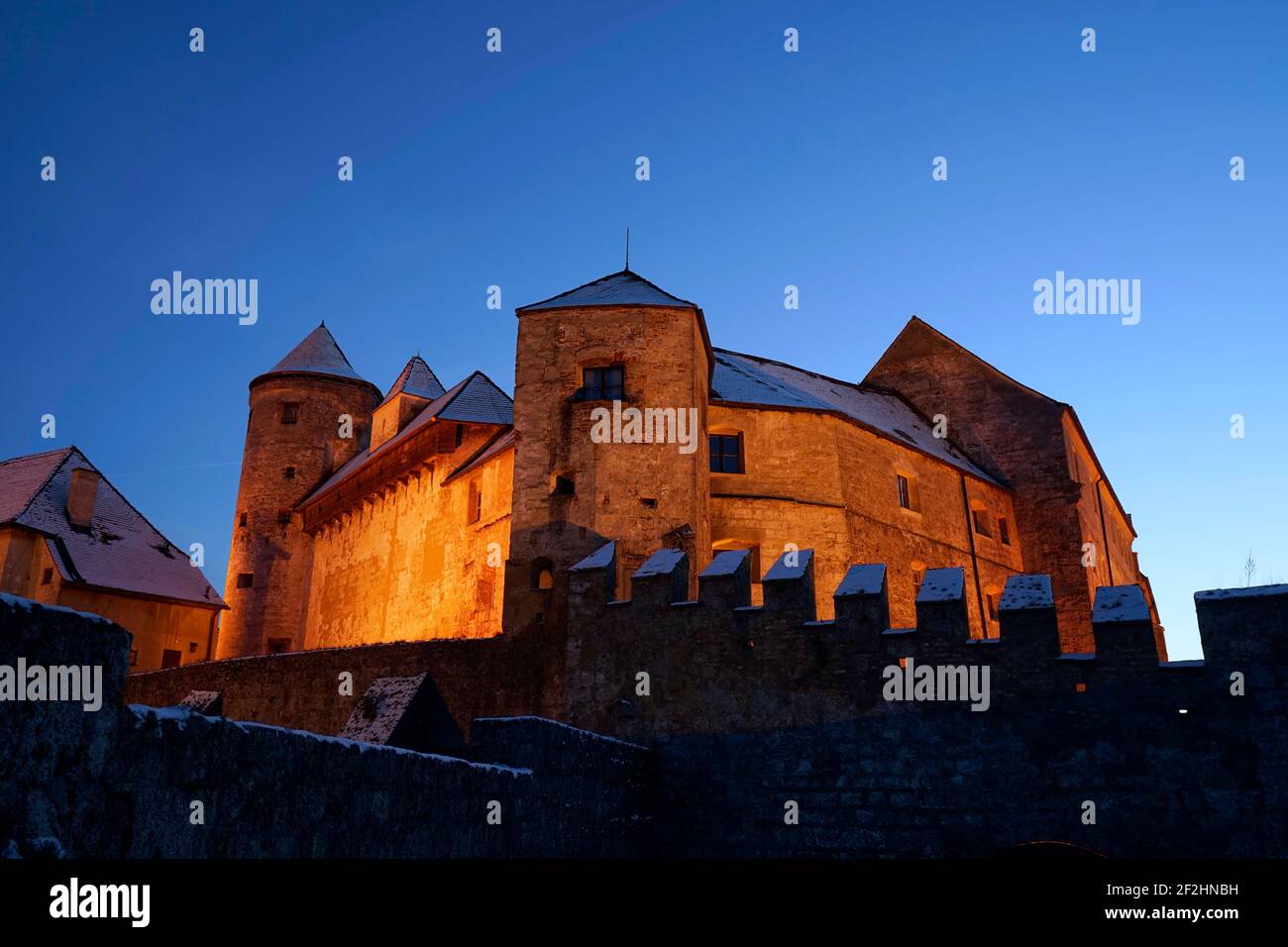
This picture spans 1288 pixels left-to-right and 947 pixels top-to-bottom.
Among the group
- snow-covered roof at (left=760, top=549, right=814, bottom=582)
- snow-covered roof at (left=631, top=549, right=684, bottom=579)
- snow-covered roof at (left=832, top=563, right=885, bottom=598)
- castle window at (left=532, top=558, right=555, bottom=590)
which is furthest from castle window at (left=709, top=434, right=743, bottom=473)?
snow-covered roof at (left=832, top=563, right=885, bottom=598)

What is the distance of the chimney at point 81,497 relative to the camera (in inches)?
1323

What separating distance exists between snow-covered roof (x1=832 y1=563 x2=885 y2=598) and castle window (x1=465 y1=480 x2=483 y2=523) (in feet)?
52.2

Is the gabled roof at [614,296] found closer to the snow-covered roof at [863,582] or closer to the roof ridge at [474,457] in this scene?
the roof ridge at [474,457]

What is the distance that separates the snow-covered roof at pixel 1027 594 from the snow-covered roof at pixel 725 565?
10.9ft

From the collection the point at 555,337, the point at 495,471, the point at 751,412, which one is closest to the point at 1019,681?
the point at 555,337

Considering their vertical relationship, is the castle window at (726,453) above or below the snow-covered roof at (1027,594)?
above

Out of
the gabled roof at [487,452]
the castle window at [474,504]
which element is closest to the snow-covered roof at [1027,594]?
the gabled roof at [487,452]

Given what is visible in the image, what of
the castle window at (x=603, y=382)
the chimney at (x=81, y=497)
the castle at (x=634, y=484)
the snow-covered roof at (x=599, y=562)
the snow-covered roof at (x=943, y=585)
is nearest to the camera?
the snow-covered roof at (x=943, y=585)

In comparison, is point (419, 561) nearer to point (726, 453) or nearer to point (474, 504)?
point (474, 504)

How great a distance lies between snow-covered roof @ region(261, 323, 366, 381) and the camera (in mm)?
43188

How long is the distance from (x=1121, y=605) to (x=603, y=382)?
38.1 feet

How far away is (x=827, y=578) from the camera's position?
77.9 ft

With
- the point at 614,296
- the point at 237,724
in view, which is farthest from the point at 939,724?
the point at 614,296

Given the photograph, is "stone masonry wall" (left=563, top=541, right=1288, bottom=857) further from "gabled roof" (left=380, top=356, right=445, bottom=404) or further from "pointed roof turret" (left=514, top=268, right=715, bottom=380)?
"gabled roof" (left=380, top=356, right=445, bottom=404)
